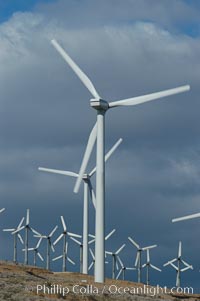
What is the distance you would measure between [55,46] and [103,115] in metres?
8.89

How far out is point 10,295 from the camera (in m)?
69.9

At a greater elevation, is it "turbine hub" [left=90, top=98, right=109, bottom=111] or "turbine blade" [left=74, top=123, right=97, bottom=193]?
"turbine hub" [left=90, top=98, right=109, bottom=111]

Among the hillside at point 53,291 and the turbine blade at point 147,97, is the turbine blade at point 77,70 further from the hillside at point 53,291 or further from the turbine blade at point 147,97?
the hillside at point 53,291

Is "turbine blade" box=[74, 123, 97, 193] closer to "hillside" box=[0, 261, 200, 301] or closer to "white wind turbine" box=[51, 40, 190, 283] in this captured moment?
"white wind turbine" box=[51, 40, 190, 283]

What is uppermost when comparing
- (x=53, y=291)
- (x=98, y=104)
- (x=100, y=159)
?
(x=98, y=104)

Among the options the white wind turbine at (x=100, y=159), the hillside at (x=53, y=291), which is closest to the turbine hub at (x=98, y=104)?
the white wind turbine at (x=100, y=159)

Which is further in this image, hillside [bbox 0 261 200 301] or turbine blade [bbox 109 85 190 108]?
turbine blade [bbox 109 85 190 108]

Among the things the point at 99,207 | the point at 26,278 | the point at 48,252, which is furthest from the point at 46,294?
the point at 48,252

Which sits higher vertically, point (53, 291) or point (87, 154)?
point (87, 154)

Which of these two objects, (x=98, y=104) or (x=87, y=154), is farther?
(x=87, y=154)

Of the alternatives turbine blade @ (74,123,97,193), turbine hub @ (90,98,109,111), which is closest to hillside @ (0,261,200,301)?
turbine blade @ (74,123,97,193)

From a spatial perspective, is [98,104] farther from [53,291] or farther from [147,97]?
[53,291]

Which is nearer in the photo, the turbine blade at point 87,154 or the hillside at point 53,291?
the hillside at point 53,291

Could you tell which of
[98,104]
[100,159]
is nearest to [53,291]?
[100,159]
